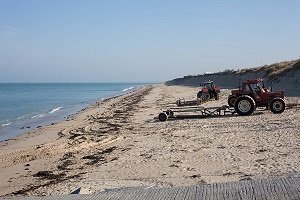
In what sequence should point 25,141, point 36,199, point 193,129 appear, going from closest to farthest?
point 36,199, point 193,129, point 25,141

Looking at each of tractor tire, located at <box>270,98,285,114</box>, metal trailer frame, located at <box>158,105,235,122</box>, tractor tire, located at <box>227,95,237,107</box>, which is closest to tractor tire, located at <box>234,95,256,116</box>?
metal trailer frame, located at <box>158,105,235,122</box>

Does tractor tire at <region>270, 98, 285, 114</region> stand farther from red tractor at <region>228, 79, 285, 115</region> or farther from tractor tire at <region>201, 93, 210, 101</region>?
tractor tire at <region>201, 93, 210, 101</region>

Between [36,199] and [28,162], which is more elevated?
[36,199]

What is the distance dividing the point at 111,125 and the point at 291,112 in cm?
706

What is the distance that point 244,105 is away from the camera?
17.6m

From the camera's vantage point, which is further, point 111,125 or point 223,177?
point 111,125

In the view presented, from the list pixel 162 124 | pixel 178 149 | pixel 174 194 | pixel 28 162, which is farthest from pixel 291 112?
pixel 174 194

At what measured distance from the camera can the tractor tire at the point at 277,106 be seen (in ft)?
57.2

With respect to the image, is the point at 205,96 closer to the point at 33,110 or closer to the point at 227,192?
the point at 33,110

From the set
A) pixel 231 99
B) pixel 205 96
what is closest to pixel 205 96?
pixel 205 96

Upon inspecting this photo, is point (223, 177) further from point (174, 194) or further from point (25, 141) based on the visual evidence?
point (25, 141)

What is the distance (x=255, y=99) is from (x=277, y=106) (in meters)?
1.05

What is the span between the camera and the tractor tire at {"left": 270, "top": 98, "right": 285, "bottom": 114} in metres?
Answer: 17.4

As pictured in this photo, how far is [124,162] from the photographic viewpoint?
9.80 m
